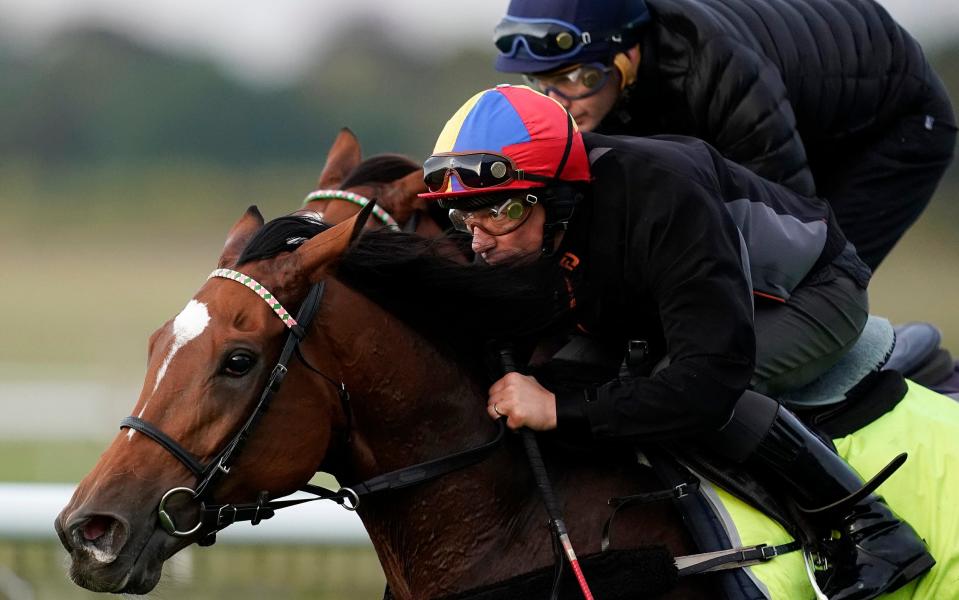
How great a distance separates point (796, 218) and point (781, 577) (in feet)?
2.76

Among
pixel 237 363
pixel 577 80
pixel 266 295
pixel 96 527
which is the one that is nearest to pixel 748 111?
pixel 577 80

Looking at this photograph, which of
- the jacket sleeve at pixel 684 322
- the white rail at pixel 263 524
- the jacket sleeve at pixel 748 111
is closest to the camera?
the jacket sleeve at pixel 684 322

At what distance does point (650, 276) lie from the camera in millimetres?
2557

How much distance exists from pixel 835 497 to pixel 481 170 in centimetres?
101

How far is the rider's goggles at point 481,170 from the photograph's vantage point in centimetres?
257

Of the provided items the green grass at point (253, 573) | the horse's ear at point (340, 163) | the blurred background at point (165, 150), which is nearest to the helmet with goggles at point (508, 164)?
the horse's ear at point (340, 163)

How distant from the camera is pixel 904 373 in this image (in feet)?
11.9

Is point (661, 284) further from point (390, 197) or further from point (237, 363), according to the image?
point (390, 197)

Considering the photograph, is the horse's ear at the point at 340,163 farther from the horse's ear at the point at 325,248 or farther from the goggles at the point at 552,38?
the horse's ear at the point at 325,248

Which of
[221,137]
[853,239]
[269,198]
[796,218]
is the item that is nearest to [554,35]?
[796,218]

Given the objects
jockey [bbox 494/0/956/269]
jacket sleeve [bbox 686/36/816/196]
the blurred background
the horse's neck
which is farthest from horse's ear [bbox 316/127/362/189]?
the blurred background

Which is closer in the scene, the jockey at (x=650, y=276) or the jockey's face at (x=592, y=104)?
the jockey at (x=650, y=276)

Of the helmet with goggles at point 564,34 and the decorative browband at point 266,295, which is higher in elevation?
the helmet with goggles at point 564,34

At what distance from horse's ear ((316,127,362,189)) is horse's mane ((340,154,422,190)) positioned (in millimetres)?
231
